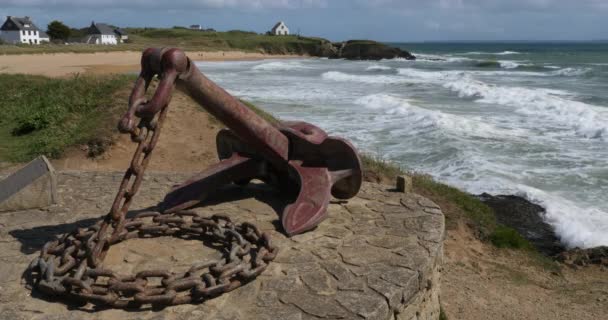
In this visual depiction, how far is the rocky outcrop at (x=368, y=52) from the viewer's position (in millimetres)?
66500

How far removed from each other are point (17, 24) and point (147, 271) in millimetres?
73246

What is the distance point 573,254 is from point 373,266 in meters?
4.78

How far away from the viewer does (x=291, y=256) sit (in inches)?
171

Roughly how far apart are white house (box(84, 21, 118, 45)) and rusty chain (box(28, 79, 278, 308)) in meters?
67.8

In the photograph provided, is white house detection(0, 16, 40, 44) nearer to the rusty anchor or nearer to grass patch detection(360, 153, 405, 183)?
grass patch detection(360, 153, 405, 183)

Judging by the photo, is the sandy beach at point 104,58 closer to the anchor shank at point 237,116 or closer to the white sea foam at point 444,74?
the white sea foam at point 444,74

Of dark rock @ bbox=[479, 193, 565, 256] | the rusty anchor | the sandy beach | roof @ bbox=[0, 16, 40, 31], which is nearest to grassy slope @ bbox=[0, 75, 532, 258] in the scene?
dark rock @ bbox=[479, 193, 565, 256]

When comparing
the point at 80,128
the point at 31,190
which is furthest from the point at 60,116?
the point at 31,190

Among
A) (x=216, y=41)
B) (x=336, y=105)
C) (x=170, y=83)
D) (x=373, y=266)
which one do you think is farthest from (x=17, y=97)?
(x=216, y=41)

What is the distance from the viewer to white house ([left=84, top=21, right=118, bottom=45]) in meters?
68.4

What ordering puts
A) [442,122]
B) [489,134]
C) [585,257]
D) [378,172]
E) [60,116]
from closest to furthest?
[585,257] → [378,172] → [60,116] → [489,134] → [442,122]

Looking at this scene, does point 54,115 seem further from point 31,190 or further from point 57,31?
point 57,31

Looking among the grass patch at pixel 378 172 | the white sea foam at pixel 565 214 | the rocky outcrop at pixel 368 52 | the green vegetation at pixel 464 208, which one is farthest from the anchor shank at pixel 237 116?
the rocky outcrop at pixel 368 52

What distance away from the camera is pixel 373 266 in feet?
13.7
